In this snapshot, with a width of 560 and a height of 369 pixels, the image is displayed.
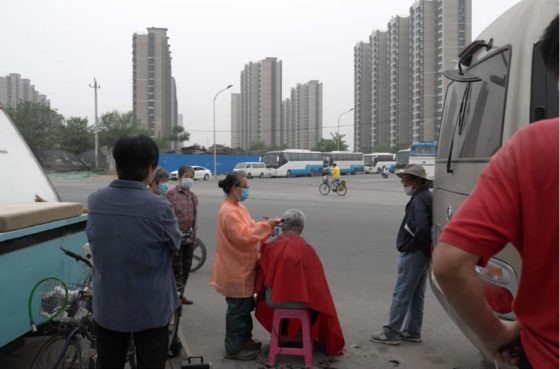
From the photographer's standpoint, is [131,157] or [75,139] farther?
[75,139]

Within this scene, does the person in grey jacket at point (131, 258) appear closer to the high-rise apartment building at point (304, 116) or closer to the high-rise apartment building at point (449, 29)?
the high-rise apartment building at point (449, 29)

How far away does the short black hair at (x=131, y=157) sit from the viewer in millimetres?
2670

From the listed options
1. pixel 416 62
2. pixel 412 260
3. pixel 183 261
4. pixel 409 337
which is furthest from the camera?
pixel 416 62

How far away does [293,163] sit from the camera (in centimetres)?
5312

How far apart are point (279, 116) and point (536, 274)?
293ft

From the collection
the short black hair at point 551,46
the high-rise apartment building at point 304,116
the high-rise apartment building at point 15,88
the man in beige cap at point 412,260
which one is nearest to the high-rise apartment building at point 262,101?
the high-rise apartment building at point 304,116

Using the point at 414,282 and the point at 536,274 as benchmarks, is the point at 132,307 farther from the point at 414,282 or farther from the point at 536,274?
the point at 414,282

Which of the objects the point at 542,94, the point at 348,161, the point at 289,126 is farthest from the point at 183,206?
the point at 289,126

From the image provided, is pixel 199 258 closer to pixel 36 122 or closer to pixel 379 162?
pixel 36 122

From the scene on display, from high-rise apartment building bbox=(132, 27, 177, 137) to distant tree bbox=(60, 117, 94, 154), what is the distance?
11261 millimetres

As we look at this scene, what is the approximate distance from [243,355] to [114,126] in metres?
62.9

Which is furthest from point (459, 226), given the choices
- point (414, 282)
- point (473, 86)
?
point (414, 282)

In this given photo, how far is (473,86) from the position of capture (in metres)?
3.56

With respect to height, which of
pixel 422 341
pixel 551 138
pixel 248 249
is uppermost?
pixel 551 138
